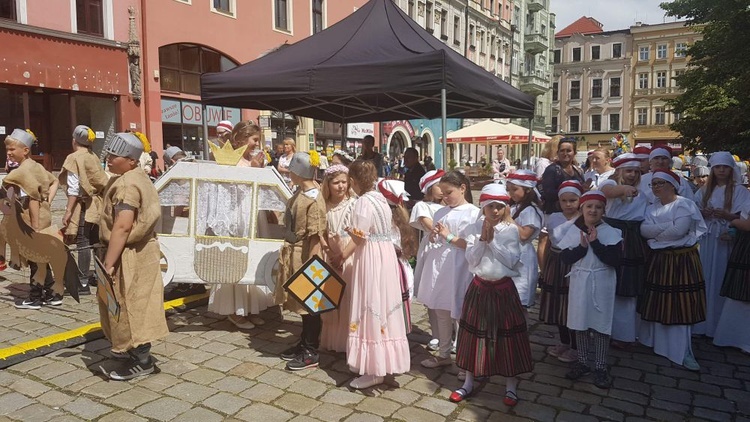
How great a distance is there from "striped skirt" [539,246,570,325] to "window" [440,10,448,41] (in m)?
33.6

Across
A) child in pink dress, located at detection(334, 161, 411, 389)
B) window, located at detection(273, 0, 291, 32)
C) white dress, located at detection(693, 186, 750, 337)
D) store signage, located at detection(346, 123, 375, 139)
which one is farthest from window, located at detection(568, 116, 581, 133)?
child in pink dress, located at detection(334, 161, 411, 389)

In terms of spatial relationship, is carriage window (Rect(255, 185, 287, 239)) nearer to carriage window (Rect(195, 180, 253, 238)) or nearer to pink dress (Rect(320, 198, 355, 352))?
carriage window (Rect(195, 180, 253, 238))

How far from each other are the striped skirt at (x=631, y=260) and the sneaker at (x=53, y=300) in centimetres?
546

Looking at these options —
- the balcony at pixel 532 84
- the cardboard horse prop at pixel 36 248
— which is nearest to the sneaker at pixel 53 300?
the cardboard horse prop at pixel 36 248

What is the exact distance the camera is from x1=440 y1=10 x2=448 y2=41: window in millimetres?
36075

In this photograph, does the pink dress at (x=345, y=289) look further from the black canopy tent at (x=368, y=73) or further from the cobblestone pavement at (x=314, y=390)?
the black canopy tent at (x=368, y=73)

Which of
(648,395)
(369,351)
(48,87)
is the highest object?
(48,87)

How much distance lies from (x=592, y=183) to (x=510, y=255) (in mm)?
3187

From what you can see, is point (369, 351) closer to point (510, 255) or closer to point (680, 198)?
point (510, 255)

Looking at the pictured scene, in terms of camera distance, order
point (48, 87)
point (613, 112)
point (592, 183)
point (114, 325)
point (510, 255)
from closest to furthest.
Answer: point (510, 255) < point (114, 325) < point (592, 183) < point (48, 87) < point (613, 112)

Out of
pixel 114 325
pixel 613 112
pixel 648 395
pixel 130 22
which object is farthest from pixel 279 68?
pixel 613 112

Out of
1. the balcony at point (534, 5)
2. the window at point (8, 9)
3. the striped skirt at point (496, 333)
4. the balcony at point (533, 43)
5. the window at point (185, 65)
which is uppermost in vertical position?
the balcony at point (534, 5)

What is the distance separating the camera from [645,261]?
4.60 metres

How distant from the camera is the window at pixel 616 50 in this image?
59.1 meters
